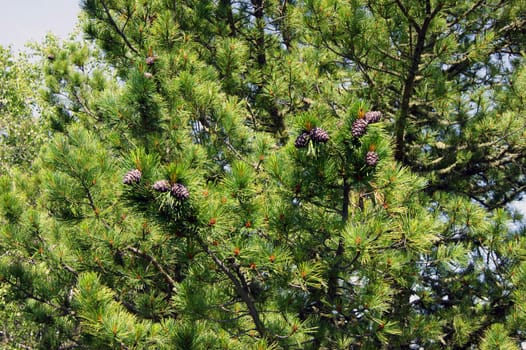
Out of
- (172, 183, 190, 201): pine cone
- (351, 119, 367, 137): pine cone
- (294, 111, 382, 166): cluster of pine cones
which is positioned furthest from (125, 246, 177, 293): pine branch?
(351, 119, 367, 137): pine cone

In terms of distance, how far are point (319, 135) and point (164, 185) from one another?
2.34 feet

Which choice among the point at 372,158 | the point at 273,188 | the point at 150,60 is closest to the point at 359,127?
the point at 372,158

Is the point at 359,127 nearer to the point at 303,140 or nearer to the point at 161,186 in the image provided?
the point at 303,140

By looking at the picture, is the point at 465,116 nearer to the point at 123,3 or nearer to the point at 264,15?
the point at 264,15

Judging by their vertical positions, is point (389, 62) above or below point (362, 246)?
above

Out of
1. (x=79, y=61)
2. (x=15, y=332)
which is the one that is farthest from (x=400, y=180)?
(x=15, y=332)

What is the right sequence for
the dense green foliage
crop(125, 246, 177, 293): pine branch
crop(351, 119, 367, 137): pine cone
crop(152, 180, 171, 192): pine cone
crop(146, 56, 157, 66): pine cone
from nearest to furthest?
crop(152, 180, 171, 192): pine cone → crop(351, 119, 367, 137): pine cone → the dense green foliage → crop(146, 56, 157, 66): pine cone → crop(125, 246, 177, 293): pine branch

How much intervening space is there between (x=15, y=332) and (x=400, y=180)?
24.1ft

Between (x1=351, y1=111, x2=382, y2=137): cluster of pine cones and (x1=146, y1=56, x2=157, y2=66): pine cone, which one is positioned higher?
(x1=146, y1=56, x2=157, y2=66): pine cone

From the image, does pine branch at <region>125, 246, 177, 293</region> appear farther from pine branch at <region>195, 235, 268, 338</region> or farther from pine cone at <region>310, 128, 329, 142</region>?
pine cone at <region>310, 128, 329, 142</region>

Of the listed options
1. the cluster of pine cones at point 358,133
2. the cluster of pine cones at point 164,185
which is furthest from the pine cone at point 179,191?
the cluster of pine cones at point 358,133

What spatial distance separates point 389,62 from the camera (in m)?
4.29

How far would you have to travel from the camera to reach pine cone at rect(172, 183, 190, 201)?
1925 millimetres

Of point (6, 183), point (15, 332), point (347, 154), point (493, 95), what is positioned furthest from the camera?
point (15, 332)
